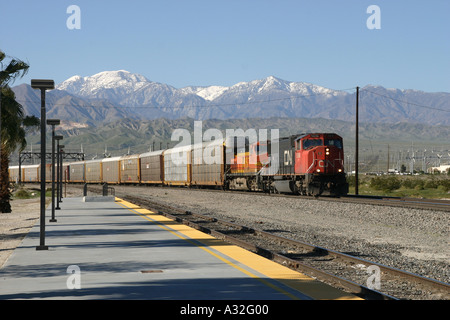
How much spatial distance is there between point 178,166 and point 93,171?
37707mm

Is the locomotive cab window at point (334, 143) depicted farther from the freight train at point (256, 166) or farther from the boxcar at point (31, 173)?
the boxcar at point (31, 173)

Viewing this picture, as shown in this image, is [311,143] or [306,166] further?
[311,143]

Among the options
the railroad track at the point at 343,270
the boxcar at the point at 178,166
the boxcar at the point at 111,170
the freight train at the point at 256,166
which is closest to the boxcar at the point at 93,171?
the boxcar at the point at 111,170

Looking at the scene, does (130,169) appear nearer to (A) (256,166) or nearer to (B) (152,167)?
(B) (152,167)

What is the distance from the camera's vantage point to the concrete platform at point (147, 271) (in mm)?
10406

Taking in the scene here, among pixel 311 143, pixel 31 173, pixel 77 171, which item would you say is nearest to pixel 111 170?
pixel 77 171

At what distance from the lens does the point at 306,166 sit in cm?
3800

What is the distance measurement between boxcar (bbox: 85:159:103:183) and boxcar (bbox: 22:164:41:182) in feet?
37.3

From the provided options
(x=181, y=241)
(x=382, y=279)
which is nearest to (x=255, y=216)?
(x=181, y=241)

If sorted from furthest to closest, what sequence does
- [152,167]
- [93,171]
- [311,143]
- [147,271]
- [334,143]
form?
[93,171]
[152,167]
[334,143]
[311,143]
[147,271]

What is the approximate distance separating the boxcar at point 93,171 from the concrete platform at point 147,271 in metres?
78.0

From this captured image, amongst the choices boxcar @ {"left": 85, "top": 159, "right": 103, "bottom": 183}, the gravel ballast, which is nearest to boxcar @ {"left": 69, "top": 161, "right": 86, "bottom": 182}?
boxcar @ {"left": 85, "top": 159, "right": 103, "bottom": 183}

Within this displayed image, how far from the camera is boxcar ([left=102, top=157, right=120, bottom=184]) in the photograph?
3549 inches

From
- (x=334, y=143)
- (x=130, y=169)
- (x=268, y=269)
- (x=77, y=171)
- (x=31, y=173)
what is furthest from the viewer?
(x=31, y=173)
